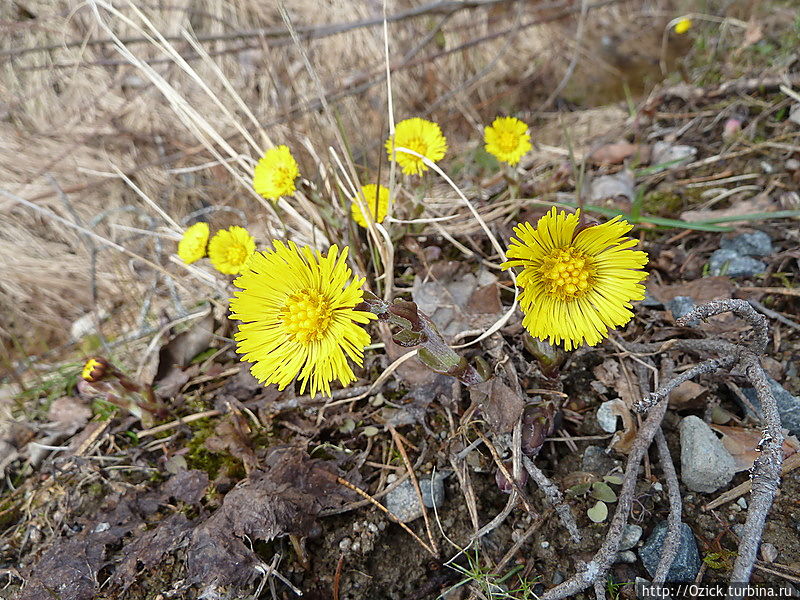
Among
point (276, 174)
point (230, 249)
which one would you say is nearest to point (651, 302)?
point (276, 174)

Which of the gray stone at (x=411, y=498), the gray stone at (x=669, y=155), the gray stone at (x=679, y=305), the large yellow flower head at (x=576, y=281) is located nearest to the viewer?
the large yellow flower head at (x=576, y=281)

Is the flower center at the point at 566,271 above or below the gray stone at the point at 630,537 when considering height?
above

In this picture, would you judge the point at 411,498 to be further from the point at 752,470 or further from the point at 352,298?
the point at 752,470

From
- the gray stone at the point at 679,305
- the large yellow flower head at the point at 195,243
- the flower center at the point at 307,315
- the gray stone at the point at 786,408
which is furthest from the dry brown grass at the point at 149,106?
the gray stone at the point at 786,408

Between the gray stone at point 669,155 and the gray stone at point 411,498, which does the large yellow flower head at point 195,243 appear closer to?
the gray stone at point 411,498

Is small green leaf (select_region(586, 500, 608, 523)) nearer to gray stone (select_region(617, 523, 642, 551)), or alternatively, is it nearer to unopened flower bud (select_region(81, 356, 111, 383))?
gray stone (select_region(617, 523, 642, 551))

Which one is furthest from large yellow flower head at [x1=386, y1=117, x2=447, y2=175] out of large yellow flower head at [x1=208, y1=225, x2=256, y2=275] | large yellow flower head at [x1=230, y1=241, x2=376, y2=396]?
large yellow flower head at [x1=230, y1=241, x2=376, y2=396]
